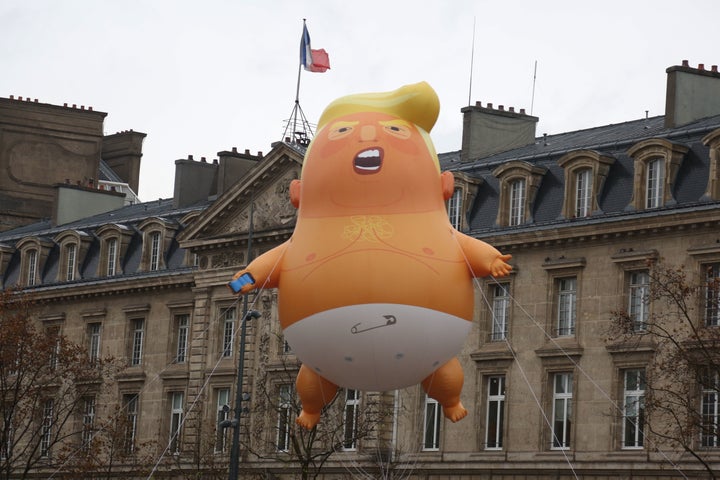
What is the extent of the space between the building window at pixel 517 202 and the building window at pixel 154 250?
764 inches

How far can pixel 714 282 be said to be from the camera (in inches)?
1745

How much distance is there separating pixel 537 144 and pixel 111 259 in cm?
1983

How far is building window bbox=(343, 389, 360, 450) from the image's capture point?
6029cm

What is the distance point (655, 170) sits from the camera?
184 feet

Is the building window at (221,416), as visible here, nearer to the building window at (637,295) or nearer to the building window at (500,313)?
the building window at (500,313)

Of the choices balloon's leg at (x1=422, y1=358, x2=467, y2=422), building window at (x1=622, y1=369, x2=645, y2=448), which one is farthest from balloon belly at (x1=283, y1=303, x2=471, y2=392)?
building window at (x1=622, y1=369, x2=645, y2=448)

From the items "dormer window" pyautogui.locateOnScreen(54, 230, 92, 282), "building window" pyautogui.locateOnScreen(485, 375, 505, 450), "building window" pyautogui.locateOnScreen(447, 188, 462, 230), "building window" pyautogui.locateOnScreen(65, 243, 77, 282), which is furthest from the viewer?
"building window" pyautogui.locateOnScreen(65, 243, 77, 282)

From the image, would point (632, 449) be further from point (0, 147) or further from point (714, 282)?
point (0, 147)

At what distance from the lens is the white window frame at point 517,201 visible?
60.7m

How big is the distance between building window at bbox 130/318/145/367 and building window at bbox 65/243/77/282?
453 centimetres

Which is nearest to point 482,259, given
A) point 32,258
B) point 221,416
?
point 221,416

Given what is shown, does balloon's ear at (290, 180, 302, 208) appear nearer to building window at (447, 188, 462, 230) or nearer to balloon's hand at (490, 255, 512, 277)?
balloon's hand at (490, 255, 512, 277)

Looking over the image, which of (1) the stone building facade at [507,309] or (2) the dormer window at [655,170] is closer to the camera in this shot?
(2) the dormer window at [655,170]

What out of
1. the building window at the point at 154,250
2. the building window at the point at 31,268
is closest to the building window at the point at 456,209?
the building window at the point at 154,250
